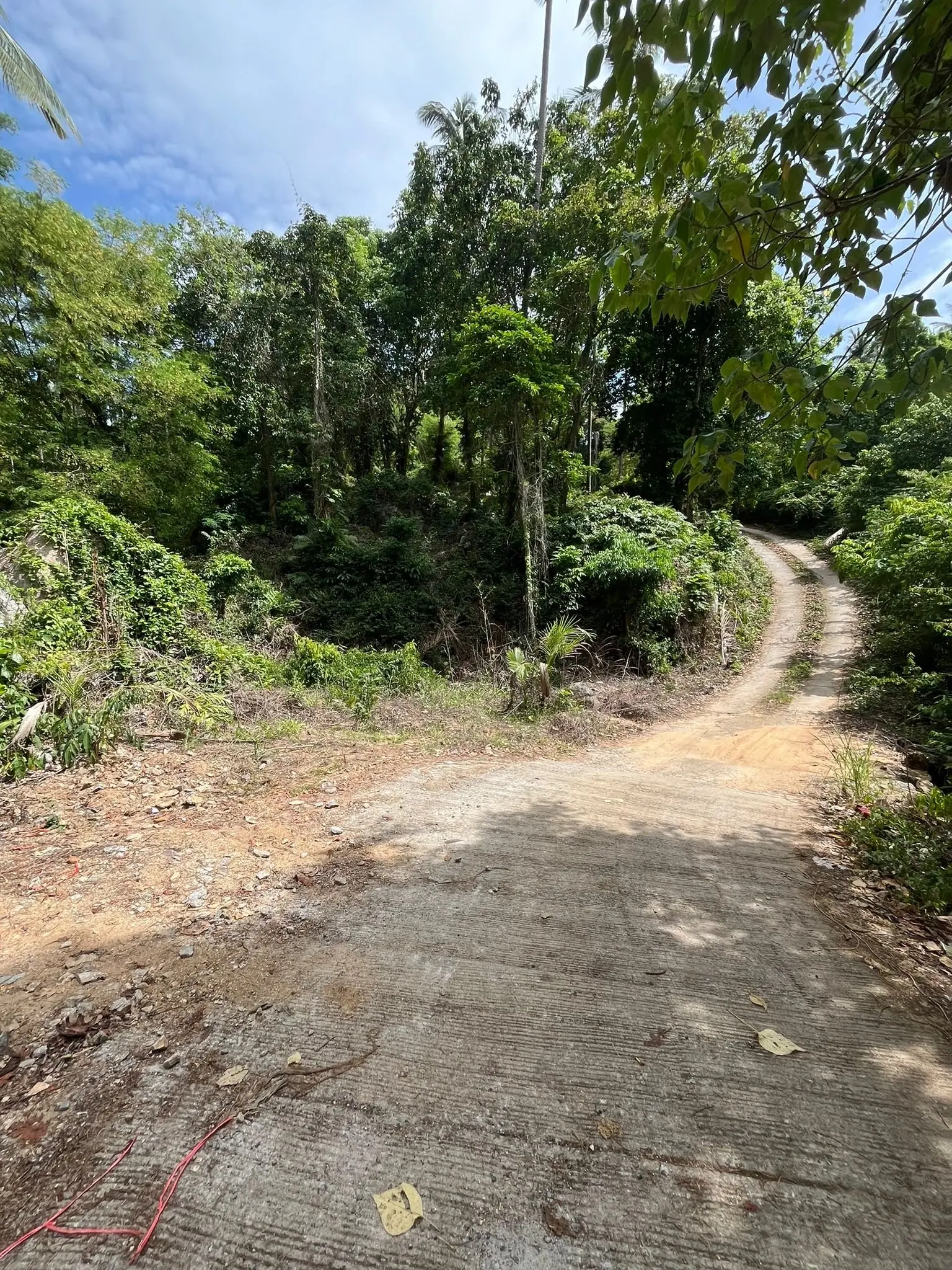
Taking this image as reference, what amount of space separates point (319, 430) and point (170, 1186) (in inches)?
671

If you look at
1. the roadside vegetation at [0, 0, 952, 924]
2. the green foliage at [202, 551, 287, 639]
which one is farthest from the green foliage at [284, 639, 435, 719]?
the green foliage at [202, 551, 287, 639]

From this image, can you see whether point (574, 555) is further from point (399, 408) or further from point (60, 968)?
point (399, 408)

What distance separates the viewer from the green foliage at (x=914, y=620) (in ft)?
21.2

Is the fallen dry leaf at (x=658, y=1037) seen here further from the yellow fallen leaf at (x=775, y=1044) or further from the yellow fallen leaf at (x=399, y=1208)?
the yellow fallen leaf at (x=399, y=1208)

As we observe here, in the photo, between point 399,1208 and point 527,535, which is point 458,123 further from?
point 399,1208

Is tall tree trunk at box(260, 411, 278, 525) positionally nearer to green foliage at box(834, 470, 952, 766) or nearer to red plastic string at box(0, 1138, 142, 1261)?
green foliage at box(834, 470, 952, 766)

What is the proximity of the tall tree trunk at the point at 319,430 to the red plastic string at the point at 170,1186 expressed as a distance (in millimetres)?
16460

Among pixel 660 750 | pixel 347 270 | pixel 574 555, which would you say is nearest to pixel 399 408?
pixel 347 270

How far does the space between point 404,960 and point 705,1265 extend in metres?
1.45

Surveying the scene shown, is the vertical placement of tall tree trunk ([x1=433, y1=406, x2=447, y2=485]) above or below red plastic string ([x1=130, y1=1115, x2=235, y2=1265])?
above

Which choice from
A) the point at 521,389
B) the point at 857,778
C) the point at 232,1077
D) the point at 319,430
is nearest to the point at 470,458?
the point at 319,430

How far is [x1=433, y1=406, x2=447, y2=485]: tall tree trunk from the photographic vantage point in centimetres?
2081

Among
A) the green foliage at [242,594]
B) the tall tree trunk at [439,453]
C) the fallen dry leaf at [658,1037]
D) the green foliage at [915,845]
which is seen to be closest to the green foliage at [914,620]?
the green foliage at [915,845]

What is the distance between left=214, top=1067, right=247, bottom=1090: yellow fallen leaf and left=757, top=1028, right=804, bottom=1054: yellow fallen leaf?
72.6 inches
